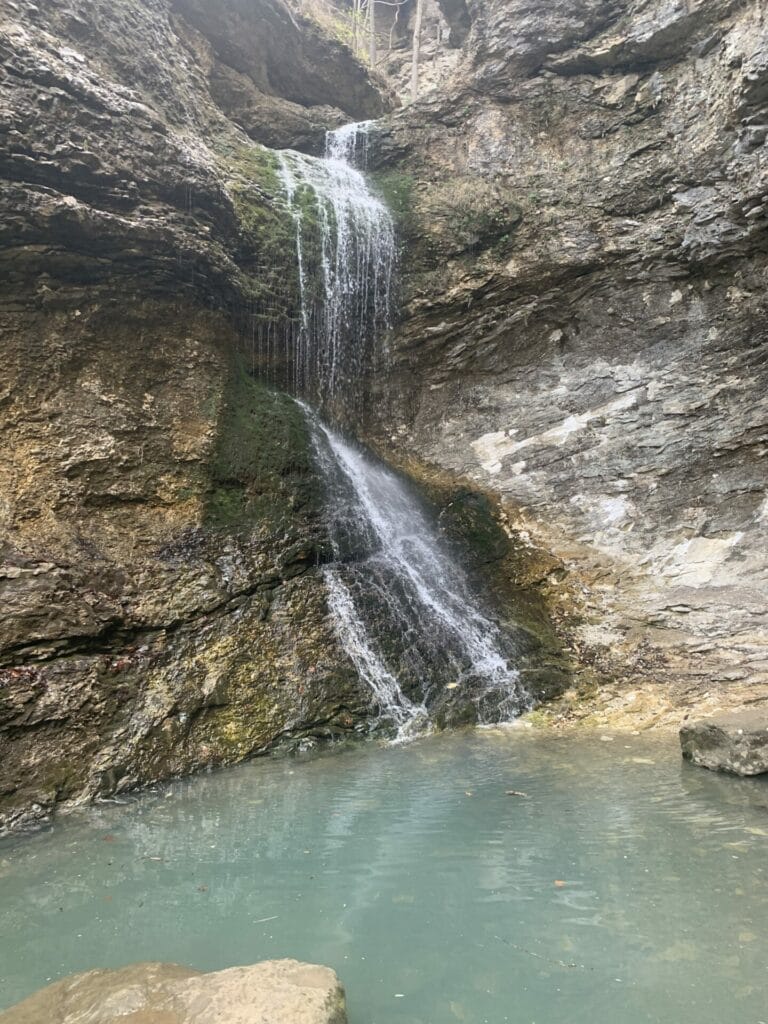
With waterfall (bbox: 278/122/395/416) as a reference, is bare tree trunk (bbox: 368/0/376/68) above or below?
above

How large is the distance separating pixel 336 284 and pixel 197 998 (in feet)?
34.1

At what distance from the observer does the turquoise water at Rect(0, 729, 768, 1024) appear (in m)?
2.59

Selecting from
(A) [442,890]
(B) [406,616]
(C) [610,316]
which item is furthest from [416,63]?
(A) [442,890]

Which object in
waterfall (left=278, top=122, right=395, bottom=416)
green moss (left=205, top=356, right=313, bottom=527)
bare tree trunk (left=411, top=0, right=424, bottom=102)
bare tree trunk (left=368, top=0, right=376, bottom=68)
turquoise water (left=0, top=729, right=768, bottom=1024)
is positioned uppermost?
bare tree trunk (left=368, top=0, right=376, bottom=68)

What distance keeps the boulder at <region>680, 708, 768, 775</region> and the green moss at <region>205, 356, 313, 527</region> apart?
5.23 m

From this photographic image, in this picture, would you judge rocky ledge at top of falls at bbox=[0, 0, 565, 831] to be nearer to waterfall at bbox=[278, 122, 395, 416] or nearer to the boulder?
waterfall at bbox=[278, 122, 395, 416]

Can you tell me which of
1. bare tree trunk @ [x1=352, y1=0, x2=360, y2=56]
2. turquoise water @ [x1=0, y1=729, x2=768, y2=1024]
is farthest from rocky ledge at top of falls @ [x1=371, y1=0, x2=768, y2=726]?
bare tree trunk @ [x1=352, y1=0, x2=360, y2=56]

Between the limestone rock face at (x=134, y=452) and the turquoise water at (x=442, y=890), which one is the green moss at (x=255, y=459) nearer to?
the limestone rock face at (x=134, y=452)

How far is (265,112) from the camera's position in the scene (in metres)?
13.1

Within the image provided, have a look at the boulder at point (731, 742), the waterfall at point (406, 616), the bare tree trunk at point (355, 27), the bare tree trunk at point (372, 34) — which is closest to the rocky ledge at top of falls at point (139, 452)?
the waterfall at point (406, 616)

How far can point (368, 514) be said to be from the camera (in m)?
9.16

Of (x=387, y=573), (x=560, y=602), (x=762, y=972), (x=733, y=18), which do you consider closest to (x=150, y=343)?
(x=387, y=573)

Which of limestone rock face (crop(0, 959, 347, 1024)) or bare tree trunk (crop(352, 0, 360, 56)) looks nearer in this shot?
limestone rock face (crop(0, 959, 347, 1024))

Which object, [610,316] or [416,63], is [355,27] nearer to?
[416,63]
